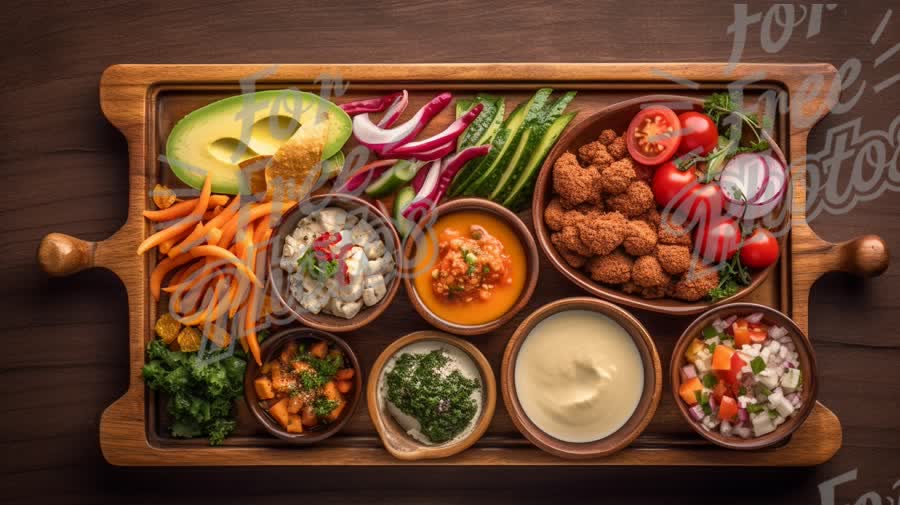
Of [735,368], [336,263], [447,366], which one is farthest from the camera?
[447,366]

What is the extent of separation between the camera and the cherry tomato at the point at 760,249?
375 centimetres

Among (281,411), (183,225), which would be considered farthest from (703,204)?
(183,225)

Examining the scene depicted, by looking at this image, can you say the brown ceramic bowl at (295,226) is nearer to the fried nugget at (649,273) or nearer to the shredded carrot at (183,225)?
the shredded carrot at (183,225)

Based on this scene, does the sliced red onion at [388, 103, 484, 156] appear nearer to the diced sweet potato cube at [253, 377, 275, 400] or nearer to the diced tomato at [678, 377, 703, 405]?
the diced sweet potato cube at [253, 377, 275, 400]

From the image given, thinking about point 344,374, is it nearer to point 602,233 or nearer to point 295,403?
point 295,403

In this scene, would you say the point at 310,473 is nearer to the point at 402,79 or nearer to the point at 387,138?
the point at 387,138

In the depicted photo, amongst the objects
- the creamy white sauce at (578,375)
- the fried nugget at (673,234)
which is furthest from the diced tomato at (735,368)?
the fried nugget at (673,234)

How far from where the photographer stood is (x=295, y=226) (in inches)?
152

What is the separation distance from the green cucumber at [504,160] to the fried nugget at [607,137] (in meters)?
0.36

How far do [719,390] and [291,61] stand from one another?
9.91 feet

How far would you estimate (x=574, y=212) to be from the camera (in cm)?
384

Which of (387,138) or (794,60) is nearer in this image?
(387,138)

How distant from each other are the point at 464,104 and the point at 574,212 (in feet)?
2.85

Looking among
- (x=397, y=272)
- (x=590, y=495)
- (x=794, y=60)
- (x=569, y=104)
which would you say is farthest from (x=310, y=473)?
(x=794, y=60)
